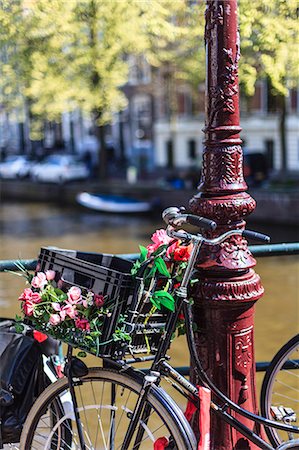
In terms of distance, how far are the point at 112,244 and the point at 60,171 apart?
30.7 feet

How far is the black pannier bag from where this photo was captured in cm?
212

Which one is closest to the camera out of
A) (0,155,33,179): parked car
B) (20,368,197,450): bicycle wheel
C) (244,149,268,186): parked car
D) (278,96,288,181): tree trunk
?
(20,368,197,450): bicycle wheel

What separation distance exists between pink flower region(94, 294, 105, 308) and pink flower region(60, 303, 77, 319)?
7 centimetres

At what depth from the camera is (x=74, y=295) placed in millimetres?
1902

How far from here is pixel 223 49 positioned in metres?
2.07

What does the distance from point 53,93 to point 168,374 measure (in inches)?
557

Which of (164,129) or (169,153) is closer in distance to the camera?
(169,153)

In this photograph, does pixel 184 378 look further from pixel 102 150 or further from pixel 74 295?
pixel 102 150

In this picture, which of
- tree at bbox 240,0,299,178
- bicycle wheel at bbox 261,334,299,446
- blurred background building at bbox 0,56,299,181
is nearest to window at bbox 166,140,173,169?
blurred background building at bbox 0,56,299,181

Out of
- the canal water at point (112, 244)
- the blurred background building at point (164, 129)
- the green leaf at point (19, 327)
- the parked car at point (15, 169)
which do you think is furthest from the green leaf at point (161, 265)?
the parked car at point (15, 169)

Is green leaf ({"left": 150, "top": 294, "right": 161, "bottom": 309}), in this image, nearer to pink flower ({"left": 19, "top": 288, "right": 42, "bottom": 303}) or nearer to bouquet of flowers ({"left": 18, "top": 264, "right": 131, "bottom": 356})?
bouquet of flowers ({"left": 18, "top": 264, "right": 131, "bottom": 356})

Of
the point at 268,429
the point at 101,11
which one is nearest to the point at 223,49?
the point at 268,429

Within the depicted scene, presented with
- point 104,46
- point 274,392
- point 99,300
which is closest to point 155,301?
point 99,300

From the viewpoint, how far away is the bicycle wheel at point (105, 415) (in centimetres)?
184
